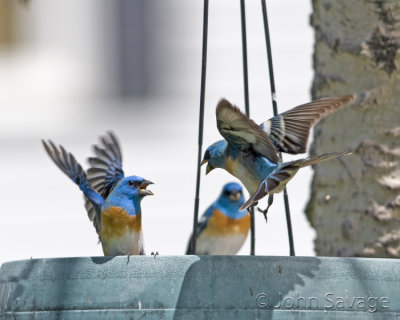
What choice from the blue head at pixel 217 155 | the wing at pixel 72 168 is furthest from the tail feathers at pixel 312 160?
the wing at pixel 72 168

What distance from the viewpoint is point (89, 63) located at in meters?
8.65

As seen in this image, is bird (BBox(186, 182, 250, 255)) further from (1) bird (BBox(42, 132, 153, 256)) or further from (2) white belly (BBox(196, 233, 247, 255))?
(1) bird (BBox(42, 132, 153, 256))

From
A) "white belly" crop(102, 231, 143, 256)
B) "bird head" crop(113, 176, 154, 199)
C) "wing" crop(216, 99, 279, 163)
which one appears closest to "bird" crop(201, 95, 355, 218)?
"wing" crop(216, 99, 279, 163)

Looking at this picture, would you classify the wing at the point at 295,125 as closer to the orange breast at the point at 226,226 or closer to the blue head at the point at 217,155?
the blue head at the point at 217,155

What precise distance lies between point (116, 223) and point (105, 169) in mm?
371

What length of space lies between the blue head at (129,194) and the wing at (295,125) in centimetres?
55

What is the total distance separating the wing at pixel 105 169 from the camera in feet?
13.0

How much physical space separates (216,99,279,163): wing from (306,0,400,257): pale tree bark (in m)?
0.56

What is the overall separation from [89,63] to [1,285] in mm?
6253

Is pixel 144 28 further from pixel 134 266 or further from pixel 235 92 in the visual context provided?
pixel 134 266

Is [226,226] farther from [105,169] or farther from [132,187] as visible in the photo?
[132,187]

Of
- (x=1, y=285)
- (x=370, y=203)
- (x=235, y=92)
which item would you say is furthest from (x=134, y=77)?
(x=1, y=285)

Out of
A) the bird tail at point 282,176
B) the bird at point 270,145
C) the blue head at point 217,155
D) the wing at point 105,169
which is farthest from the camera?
the wing at point 105,169

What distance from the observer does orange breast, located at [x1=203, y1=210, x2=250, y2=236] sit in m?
6.32
